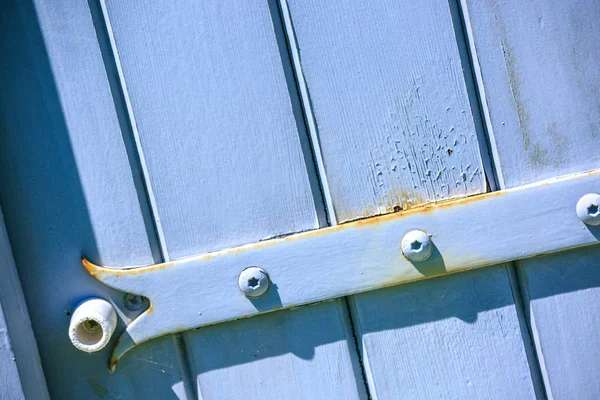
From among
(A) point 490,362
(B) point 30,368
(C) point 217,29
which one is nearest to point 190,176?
(C) point 217,29

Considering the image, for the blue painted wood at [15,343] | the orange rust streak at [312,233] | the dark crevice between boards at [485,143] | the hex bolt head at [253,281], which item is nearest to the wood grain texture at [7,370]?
the blue painted wood at [15,343]

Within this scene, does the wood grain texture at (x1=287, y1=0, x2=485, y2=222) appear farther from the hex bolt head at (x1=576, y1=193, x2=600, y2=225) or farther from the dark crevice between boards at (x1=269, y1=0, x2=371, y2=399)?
the hex bolt head at (x1=576, y1=193, x2=600, y2=225)

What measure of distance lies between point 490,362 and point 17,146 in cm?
65

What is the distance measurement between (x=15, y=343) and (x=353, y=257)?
396 mm

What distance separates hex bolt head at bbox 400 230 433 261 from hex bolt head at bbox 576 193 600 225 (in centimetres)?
19

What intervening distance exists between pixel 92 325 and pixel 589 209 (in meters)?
0.61

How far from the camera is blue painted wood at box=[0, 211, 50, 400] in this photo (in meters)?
0.62

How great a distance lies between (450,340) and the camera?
72cm

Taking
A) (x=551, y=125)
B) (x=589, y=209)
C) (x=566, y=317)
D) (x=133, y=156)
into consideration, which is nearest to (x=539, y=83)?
(x=551, y=125)

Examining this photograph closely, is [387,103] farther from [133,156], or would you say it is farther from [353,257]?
[133,156]

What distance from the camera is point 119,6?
69cm

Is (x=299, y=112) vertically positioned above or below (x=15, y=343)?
above

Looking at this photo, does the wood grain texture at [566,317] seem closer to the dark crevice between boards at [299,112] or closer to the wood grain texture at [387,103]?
the wood grain texture at [387,103]

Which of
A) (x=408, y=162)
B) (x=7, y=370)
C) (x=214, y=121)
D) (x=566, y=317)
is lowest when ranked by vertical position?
(x=566, y=317)
